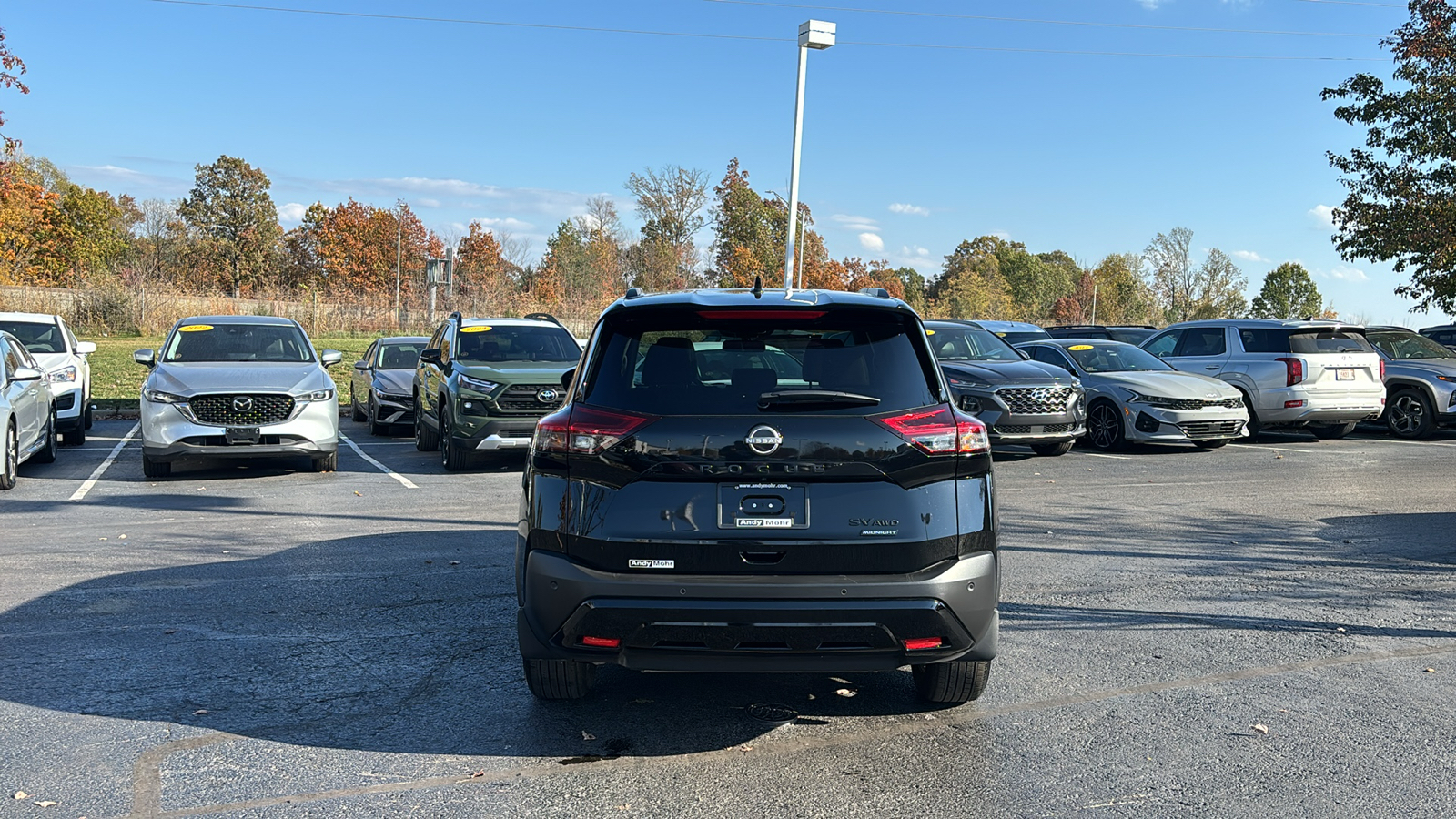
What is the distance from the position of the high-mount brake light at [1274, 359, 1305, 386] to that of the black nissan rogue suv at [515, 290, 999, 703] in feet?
45.5

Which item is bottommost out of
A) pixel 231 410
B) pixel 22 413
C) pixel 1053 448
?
pixel 1053 448

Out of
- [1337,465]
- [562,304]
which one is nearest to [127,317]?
[562,304]

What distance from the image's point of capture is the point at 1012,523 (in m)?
9.73

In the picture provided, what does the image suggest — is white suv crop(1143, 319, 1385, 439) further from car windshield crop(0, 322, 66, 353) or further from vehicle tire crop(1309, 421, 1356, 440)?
car windshield crop(0, 322, 66, 353)

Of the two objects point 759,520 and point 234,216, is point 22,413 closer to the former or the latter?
point 759,520

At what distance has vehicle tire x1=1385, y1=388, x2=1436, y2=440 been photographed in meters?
17.7

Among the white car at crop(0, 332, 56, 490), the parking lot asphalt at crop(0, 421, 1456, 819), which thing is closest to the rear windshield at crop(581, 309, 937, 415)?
the parking lot asphalt at crop(0, 421, 1456, 819)

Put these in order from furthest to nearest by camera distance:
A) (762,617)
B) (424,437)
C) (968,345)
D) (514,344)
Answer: (968,345) < (424,437) < (514,344) < (762,617)

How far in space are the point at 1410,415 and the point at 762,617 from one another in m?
17.2

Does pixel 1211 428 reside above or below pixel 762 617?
below

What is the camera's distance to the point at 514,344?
14633mm

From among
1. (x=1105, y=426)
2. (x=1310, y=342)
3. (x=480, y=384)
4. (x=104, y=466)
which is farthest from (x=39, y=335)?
(x=1310, y=342)

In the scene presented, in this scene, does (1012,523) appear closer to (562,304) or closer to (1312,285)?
(562,304)

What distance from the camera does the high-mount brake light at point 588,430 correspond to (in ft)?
13.8
